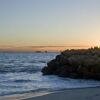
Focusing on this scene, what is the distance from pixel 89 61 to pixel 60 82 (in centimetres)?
539

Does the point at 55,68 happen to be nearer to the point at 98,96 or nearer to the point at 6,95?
the point at 6,95

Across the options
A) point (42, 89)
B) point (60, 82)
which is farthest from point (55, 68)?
point (42, 89)

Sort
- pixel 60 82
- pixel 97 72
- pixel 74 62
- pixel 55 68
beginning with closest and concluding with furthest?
pixel 60 82
pixel 97 72
pixel 74 62
pixel 55 68

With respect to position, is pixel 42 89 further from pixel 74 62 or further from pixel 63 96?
pixel 74 62

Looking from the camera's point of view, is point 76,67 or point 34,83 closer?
point 34,83

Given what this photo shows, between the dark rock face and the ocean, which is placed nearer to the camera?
the ocean

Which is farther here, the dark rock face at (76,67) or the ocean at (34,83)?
the dark rock face at (76,67)

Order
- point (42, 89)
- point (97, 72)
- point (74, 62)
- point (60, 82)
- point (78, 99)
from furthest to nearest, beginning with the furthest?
point (74, 62)
point (97, 72)
point (60, 82)
point (42, 89)
point (78, 99)

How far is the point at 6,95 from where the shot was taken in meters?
20.7

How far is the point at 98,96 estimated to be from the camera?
719 inches

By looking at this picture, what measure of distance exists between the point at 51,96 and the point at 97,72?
12512 mm

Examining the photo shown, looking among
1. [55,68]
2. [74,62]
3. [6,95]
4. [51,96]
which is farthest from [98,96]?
[55,68]

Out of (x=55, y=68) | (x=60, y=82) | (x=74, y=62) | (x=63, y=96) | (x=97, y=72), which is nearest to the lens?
(x=63, y=96)

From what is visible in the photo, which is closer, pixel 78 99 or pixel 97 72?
pixel 78 99
